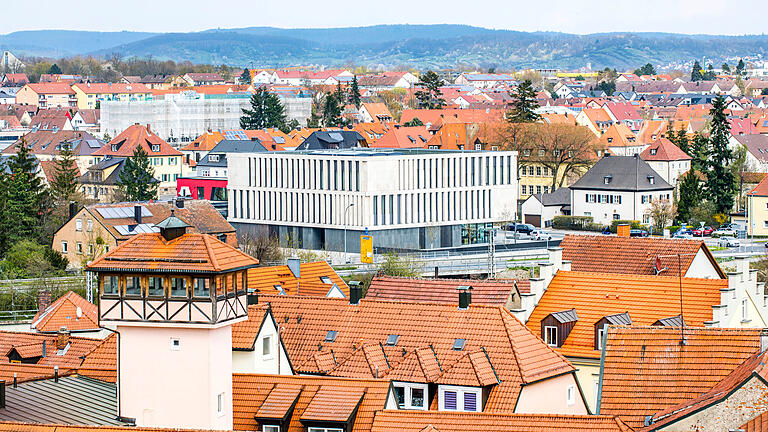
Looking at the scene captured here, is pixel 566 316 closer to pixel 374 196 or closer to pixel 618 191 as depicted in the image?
pixel 374 196

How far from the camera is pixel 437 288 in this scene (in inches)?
1939

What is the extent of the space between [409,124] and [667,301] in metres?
127

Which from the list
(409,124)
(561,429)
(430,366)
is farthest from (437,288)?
(409,124)

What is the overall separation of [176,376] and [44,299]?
32.5 meters

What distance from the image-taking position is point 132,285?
114 ft

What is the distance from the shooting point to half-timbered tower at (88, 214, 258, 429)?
34125mm

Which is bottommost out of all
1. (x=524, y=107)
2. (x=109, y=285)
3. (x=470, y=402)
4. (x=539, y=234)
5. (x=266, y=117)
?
(x=539, y=234)

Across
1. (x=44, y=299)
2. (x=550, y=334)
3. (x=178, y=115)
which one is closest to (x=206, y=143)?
(x=178, y=115)

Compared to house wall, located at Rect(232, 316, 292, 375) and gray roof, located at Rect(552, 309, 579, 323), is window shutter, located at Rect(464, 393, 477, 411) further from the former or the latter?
gray roof, located at Rect(552, 309, 579, 323)

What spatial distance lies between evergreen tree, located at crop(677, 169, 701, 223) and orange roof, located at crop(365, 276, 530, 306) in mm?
57141

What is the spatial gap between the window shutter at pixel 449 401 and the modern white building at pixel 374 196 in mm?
56552

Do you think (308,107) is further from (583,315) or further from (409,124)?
A: (583,315)

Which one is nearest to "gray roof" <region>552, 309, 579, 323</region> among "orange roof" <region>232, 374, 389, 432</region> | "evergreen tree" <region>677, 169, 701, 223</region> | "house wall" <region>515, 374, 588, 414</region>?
"house wall" <region>515, 374, 588, 414</region>

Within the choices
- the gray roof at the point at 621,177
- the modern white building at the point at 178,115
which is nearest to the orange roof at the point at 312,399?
the gray roof at the point at 621,177
